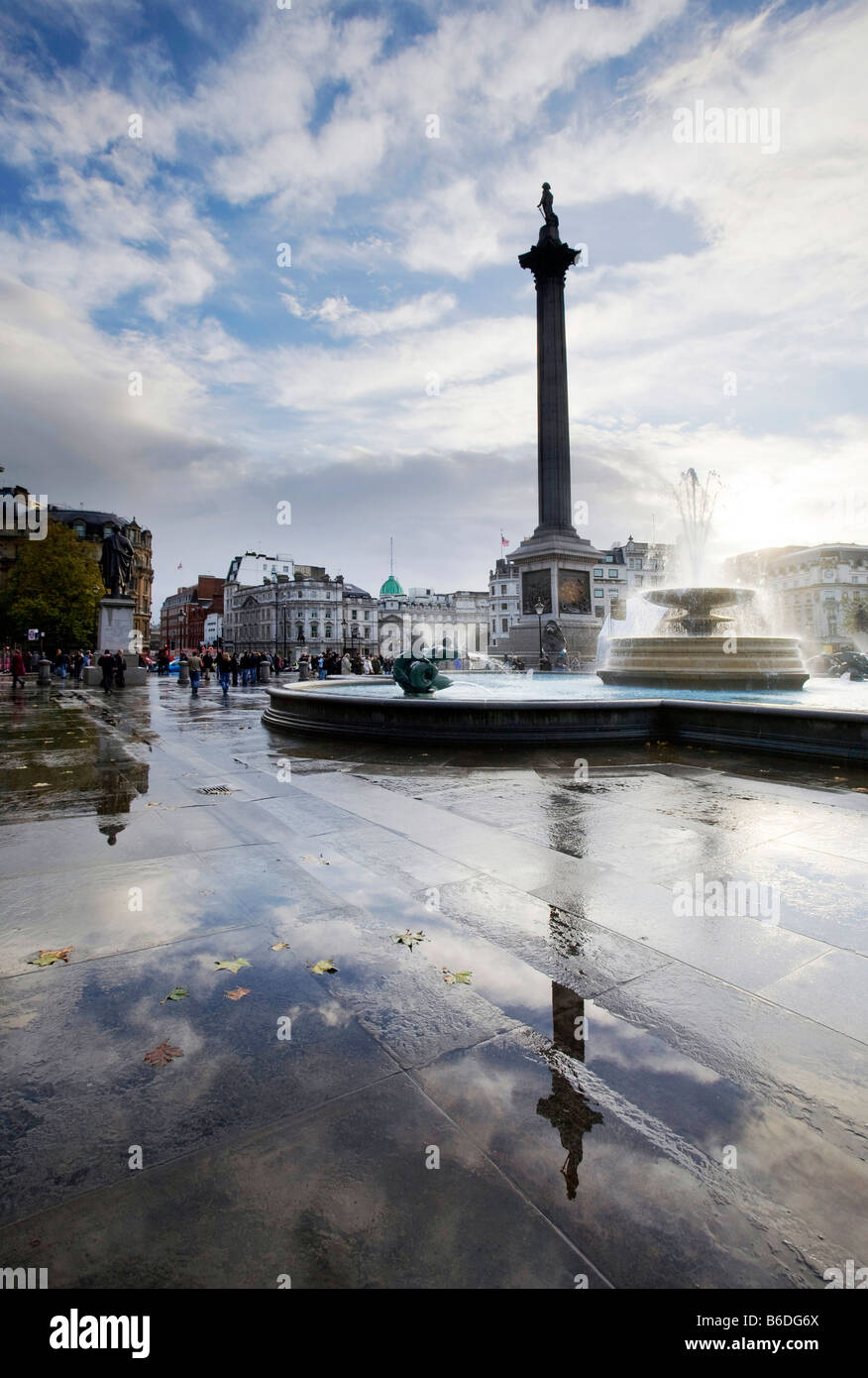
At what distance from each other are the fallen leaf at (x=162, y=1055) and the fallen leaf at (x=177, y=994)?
13.1 inches

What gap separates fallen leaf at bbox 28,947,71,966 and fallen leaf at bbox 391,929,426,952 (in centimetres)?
165

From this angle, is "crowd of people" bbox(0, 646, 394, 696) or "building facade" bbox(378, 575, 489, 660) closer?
"crowd of people" bbox(0, 646, 394, 696)

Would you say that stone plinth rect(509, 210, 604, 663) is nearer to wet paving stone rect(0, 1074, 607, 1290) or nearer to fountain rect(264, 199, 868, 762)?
fountain rect(264, 199, 868, 762)

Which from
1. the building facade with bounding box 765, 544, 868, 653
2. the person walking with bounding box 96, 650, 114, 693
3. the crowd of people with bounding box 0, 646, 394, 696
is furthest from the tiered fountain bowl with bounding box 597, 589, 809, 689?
the building facade with bounding box 765, 544, 868, 653

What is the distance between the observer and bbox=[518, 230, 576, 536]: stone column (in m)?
36.6

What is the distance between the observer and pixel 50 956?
125 inches

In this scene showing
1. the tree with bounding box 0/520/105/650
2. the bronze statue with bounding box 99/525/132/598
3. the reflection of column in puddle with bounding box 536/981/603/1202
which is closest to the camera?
the reflection of column in puddle with bounding box 536/981/603/1202

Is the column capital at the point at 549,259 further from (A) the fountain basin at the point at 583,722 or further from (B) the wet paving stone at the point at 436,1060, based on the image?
(B) the wet paving stone at the point at 436,1060

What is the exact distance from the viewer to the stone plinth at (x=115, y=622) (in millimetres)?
29516

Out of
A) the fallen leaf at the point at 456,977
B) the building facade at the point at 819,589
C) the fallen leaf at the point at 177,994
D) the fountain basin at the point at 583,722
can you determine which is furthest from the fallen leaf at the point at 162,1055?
the building facade at the point at 819,589

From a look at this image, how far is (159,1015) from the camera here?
2.68 m

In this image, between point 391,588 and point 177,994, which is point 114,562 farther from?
point 391,588

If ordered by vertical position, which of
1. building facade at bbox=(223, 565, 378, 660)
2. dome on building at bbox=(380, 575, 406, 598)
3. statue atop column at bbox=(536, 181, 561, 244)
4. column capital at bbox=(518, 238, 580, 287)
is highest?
statue atop column at bbox=(536, 181, 561, 244)
